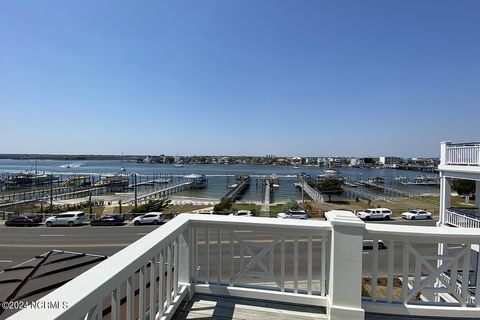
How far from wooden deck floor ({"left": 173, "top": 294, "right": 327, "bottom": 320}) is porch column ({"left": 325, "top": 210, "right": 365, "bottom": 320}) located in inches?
10.1

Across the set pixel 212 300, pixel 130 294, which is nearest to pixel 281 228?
pixel 212 300

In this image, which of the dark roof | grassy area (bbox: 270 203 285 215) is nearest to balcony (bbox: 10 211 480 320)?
the dark roof

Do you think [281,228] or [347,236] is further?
[281,228]

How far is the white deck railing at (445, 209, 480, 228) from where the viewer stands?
34.2 feet

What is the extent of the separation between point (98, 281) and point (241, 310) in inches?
73.6

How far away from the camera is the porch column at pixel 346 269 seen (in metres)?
2.76

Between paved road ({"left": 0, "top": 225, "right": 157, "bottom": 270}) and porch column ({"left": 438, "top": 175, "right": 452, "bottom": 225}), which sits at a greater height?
porch column ({"left": 438, "top": 175, "right": 452, "bottom": 225})

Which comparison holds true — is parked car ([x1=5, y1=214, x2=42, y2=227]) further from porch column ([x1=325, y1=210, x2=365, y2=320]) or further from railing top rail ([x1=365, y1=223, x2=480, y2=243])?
railing top rail ([x1=365, y1=223, x2=480, y2=243])

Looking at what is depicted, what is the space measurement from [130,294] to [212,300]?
4.86 feet

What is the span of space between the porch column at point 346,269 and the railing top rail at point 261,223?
0.18 metres

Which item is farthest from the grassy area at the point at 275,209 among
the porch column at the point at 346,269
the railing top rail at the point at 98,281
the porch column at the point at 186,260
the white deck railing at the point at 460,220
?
the railing top rail at the point at 98,281

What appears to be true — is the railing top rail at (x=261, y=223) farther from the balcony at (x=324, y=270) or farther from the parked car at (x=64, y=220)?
the parked car at (x=64, y=220)

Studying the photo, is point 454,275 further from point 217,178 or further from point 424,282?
point 217,178

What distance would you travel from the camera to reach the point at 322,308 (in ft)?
10.1
